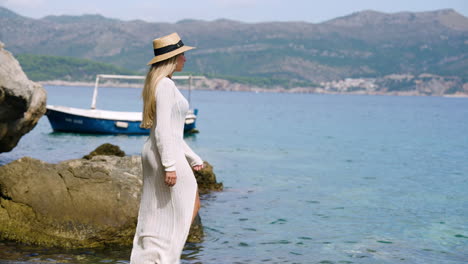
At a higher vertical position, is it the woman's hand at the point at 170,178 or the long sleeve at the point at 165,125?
the long sleeve at the point at 165,125

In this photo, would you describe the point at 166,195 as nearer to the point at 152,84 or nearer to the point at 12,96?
the point at 152,84

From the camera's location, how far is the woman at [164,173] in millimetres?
5254

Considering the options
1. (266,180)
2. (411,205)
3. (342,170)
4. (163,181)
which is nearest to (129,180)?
(163,181)

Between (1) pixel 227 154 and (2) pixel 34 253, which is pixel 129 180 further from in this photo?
(1) pixel 227 154

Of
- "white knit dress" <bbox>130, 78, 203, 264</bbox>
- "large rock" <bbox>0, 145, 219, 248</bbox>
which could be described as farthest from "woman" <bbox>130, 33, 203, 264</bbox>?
"large rock" <bbox>0, 145, 219, 248</bbox>

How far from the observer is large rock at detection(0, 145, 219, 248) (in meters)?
9.70

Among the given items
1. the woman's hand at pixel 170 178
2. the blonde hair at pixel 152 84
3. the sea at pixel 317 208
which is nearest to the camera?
the woman's hand at pixel 170 178

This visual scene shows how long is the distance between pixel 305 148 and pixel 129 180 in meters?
32.4

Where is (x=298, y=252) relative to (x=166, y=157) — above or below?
below

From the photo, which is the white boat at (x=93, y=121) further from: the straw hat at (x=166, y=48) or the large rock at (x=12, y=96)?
the straw hat at (x=166, y=48)

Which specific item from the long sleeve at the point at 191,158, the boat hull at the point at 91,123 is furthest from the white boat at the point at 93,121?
the long sleeve at the point at 191,158

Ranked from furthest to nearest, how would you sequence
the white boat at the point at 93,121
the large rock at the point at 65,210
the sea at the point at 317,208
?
the white boat at the point at 93,121 → the sea at the point at 317,208 → the large rock at the point at 65,210

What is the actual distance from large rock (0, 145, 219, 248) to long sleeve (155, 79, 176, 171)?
4771 millimetres

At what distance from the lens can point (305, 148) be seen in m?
42.0
